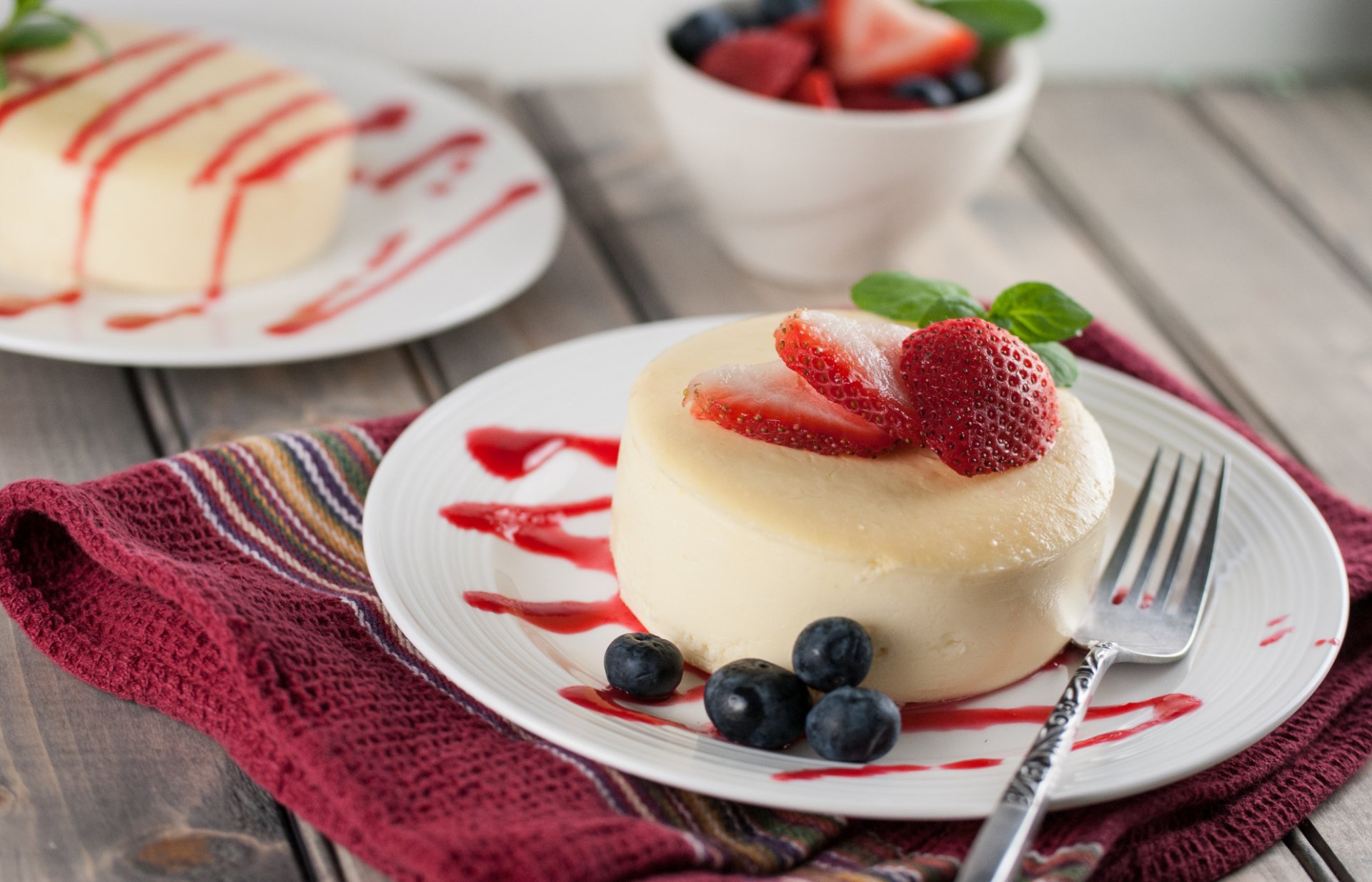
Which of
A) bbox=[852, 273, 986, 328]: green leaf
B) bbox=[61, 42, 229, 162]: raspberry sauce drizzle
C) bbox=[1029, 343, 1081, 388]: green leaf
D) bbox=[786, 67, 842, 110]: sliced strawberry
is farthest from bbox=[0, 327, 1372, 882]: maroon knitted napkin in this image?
bbox=[786, 67, 842, 110]: sliced strawberry

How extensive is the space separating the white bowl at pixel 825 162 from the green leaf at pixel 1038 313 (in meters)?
0.54

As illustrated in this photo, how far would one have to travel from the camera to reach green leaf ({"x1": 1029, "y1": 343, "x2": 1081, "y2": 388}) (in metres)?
1.60

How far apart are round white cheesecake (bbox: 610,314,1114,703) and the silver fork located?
0.21ft

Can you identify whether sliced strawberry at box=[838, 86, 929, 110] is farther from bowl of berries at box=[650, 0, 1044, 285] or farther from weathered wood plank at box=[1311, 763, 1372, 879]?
weathered wood plank at box=[1311, 763, 1372, 879]

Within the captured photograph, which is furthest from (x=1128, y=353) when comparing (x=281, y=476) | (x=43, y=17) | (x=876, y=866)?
(x=43, y=17)

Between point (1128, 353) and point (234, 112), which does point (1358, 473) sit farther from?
point (234, 112)

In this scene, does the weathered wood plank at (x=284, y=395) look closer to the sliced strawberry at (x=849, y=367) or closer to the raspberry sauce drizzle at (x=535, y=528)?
the raspberry sauce drizzle at (x=535, y=528)

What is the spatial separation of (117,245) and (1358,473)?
1785 millimetres

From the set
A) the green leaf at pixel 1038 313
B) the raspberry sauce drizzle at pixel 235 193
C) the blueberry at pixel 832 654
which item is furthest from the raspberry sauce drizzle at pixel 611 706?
the raspberry sauce drizzle at pixel 235 193

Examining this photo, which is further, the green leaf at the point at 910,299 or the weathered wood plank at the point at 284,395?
the weathered wood plank at the point at 284,395

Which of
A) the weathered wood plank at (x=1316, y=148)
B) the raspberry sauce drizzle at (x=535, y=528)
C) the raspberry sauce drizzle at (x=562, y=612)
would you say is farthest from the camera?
the weathered wood plank at (x=1316, y=148)

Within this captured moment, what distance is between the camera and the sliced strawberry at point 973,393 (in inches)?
55.1

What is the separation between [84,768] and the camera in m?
1.29

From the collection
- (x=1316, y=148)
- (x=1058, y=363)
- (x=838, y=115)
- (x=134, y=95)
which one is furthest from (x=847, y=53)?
(x=1316, y=148)
